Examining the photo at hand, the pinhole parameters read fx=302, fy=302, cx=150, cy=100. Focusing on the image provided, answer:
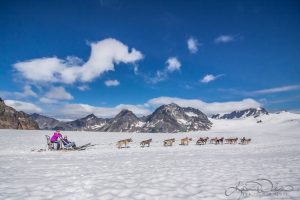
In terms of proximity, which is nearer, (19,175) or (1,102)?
(19,175)

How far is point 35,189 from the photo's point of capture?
1001 centimetres

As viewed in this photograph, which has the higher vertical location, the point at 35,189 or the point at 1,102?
the point at 1,102

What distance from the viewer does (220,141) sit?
4272 centimetres

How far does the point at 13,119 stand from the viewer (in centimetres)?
18612

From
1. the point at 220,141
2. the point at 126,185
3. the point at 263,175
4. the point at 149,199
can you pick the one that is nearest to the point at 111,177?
the point at 126,185

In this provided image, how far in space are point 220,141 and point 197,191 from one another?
113 ft

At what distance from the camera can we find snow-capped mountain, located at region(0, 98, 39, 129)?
177 metres

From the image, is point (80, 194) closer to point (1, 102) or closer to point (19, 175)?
point (19, 175)

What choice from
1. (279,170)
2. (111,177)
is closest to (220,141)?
(279,170)

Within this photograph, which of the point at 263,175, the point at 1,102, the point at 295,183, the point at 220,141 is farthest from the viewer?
the point at 1,102

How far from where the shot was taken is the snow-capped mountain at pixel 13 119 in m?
177

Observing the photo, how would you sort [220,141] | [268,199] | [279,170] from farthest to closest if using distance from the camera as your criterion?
1. [220,141]
2. [279,170]
3. [268,199]

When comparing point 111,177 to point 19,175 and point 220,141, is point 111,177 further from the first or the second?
point 220,141

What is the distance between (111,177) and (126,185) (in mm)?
1825
